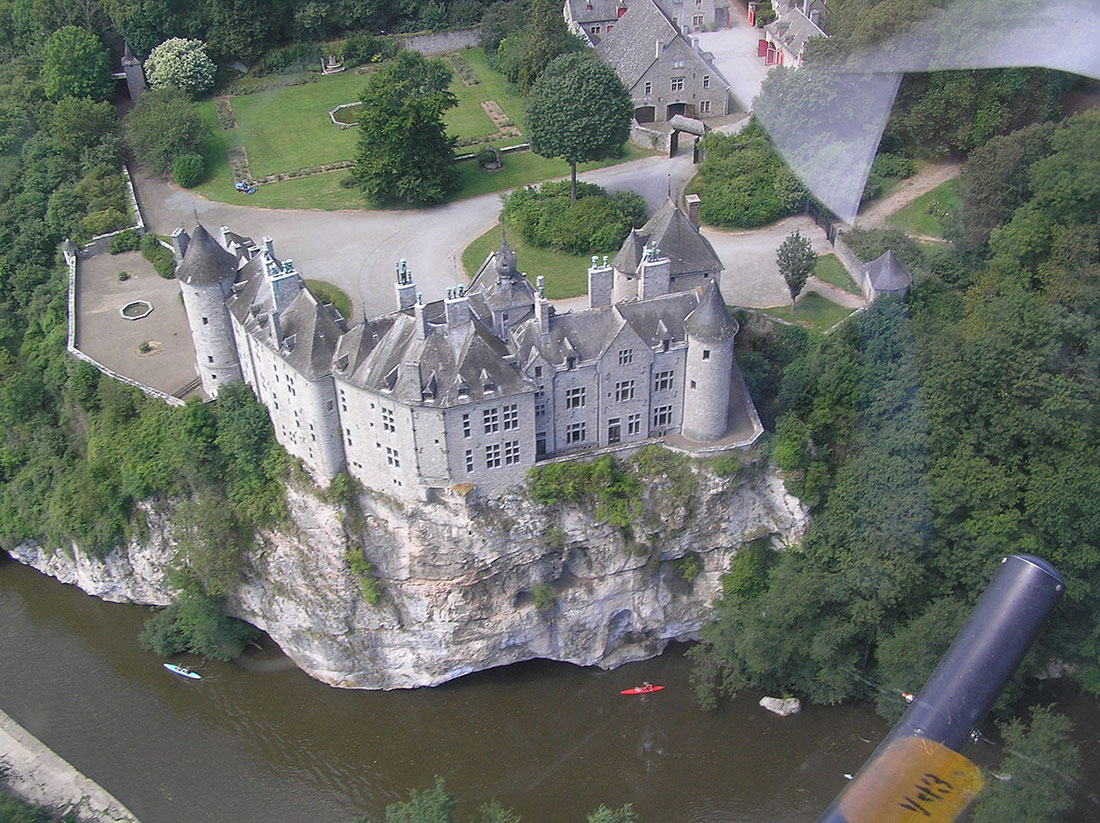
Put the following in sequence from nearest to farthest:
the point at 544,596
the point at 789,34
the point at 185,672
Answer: the point at 544,596, the point at 185,672, the point at 789,34

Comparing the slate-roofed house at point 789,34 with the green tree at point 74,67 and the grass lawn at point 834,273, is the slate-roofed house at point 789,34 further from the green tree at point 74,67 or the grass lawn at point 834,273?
the green tree at point 74,67

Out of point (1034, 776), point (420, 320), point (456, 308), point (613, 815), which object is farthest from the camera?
point (456, 308)

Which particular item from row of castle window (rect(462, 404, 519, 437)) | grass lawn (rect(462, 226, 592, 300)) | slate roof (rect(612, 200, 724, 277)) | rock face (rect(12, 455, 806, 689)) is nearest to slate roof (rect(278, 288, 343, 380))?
row of castle window (rect(462, 404, 519, 437))

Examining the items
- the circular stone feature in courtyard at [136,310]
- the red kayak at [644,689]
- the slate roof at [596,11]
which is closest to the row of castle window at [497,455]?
the red kayak at [644,689]

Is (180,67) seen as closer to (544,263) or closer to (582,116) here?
(582,116)

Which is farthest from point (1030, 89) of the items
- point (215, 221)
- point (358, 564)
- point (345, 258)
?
point (215, 221)

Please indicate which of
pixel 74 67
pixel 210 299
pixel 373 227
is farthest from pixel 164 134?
pixel 210 299

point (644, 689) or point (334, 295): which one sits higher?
point (334, 295)
